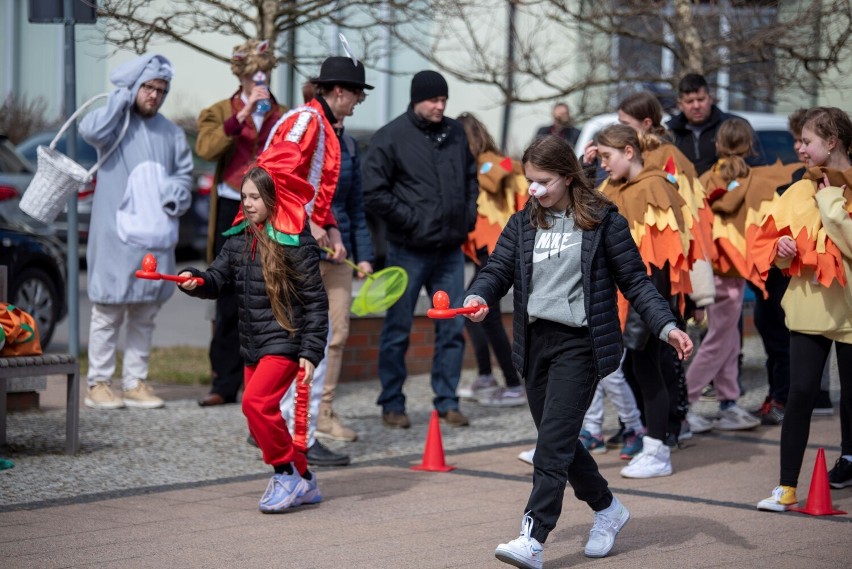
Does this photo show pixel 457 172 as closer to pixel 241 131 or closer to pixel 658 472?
pixel 241 131

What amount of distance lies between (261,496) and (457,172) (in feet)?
9.70

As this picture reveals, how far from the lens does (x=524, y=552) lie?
17.9 feet

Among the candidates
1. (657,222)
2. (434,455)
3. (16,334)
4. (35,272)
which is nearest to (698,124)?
(657,222)

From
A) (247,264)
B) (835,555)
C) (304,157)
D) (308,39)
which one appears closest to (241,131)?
(304,157)

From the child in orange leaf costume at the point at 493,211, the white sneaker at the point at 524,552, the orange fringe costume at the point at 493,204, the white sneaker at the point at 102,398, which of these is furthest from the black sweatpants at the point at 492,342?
the white sneaker at the point at 524,552

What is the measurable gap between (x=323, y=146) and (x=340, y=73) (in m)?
0.48

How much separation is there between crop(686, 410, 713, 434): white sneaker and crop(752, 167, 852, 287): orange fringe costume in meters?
2.43

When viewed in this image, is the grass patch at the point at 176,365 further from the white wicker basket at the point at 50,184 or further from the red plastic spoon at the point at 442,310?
the red plastic spoon at the point at 442,310

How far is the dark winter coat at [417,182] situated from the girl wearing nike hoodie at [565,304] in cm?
308

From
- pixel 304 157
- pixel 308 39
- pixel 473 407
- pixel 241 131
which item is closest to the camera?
pixel 304 157

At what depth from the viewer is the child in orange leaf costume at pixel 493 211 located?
10.1 meters

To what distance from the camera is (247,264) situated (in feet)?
Result: 21.9

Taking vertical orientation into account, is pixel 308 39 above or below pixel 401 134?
above

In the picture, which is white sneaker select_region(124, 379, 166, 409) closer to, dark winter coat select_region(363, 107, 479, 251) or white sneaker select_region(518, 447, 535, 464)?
dark winter coat select_region(363, 107, 479, 251)
